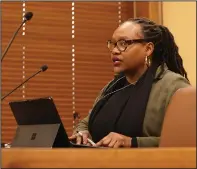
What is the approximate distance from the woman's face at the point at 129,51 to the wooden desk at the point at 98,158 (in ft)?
4.94

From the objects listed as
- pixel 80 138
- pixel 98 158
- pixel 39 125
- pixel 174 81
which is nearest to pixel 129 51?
pixel 174 81

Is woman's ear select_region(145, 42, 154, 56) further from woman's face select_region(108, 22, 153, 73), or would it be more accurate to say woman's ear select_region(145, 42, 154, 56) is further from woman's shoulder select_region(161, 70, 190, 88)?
woman's shoulder select_region(161, 70, 190, 88)

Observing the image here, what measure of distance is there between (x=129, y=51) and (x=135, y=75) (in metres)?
0.13

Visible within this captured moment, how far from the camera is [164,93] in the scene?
A: 1.90 meters

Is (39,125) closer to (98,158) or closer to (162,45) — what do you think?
(162,45)

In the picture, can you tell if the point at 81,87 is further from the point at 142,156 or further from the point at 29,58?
the point at 142,156

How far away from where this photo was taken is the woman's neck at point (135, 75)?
212cm

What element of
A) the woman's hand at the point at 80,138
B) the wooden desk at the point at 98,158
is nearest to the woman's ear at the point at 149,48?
the woman's hand at the point at 80,138

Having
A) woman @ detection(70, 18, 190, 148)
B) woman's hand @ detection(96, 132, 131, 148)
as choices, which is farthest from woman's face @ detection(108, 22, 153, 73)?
woman's hand @ detection(96, 132, 131, 148)

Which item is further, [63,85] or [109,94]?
[63,85]

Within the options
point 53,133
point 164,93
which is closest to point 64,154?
point 53,133

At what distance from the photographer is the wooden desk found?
0.54 m

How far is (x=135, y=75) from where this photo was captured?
2.13 m

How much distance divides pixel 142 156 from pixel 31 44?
3.07 meters
